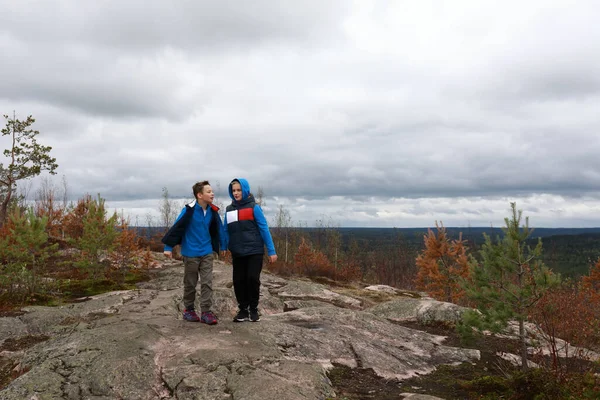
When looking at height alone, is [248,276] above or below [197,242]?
below

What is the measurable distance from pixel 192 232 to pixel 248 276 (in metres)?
1.17

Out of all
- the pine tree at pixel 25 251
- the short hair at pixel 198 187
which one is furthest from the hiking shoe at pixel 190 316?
the pine tree at pixel 25 251

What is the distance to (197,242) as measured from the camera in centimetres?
638

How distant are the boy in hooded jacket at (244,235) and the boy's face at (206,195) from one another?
13.1 inches

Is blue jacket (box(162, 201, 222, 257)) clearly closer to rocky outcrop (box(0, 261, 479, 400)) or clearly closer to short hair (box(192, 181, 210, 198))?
short hair (box(192, 181, 210, 198))

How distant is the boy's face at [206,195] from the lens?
6395 millimetres

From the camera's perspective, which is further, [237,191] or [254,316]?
[254,316]

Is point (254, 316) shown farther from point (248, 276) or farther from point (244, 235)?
point (244, 235)

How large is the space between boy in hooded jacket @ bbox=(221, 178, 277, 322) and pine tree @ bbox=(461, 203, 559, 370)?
368 cm

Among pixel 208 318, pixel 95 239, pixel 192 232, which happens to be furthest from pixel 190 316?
pixel 95 239

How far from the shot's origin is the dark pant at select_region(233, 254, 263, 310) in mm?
6500

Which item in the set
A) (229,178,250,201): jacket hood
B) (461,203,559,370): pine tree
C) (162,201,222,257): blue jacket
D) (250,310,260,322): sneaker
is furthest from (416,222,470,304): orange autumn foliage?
(162,201,222,257): blue jacket

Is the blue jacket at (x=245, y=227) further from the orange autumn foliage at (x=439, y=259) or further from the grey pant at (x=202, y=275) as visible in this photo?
the orange autumn foliage at (x=439, y=259)

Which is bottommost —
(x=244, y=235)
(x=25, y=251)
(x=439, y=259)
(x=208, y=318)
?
(x=439, y=259)
